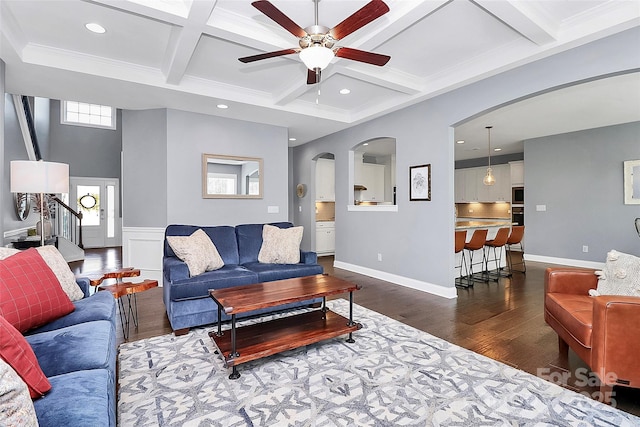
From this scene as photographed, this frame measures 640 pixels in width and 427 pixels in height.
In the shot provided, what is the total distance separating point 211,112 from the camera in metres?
4.86

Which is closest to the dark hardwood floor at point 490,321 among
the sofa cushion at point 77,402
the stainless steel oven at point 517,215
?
the sofa cushion at point 77,402

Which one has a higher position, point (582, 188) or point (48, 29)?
point (48, 29)

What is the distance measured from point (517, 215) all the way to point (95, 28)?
892cm

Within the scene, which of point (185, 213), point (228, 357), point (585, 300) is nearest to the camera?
point (228, 357)

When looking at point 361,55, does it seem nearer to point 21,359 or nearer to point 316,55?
point 316,55

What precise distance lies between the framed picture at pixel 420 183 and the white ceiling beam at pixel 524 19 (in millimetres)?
1893

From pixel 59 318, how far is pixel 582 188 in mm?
8276

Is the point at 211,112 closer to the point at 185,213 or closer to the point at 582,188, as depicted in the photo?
the point at 185,213

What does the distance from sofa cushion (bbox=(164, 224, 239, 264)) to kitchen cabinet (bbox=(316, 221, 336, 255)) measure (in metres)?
3.69

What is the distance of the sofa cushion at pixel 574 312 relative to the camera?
6.60 ft

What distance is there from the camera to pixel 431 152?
4379mm

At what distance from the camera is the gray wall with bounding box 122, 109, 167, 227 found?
15.3ft

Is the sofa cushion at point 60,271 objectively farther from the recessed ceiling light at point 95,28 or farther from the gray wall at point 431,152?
the gray wall at point 431,152

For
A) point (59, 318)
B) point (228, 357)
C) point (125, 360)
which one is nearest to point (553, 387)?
point (228, 357)
